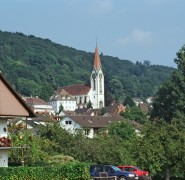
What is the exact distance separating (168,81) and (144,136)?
55189mm

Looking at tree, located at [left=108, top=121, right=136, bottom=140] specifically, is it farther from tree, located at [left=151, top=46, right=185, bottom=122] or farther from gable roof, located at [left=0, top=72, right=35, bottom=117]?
gable roof, located at [left=0, top=72, right=35, bottom=117]

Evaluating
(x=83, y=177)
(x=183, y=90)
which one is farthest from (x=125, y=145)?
(x=183, y=90)

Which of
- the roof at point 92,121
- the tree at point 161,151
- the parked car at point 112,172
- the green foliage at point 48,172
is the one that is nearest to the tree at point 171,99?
the roof at point 92,121

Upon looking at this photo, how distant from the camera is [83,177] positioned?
33.1 m

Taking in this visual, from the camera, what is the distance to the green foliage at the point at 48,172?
31109mm

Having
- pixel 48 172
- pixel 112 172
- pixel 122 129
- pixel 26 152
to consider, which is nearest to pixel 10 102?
pixel 112 172

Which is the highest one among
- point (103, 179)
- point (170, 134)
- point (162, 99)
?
point (162, 99)

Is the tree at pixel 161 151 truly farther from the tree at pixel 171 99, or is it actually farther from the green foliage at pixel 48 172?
the tree at pixel 171 99

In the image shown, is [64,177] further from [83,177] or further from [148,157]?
[148,157]

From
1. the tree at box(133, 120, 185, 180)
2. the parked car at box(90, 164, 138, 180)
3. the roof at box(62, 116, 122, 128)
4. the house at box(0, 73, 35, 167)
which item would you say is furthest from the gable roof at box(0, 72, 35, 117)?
the roof at box(62, 116, 122, 128)

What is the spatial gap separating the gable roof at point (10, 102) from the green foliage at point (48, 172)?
24.7ft

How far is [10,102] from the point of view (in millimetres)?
39688

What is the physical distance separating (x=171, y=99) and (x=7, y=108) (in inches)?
2831

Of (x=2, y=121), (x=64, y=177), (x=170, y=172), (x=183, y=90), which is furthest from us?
(x=183, y=90)
